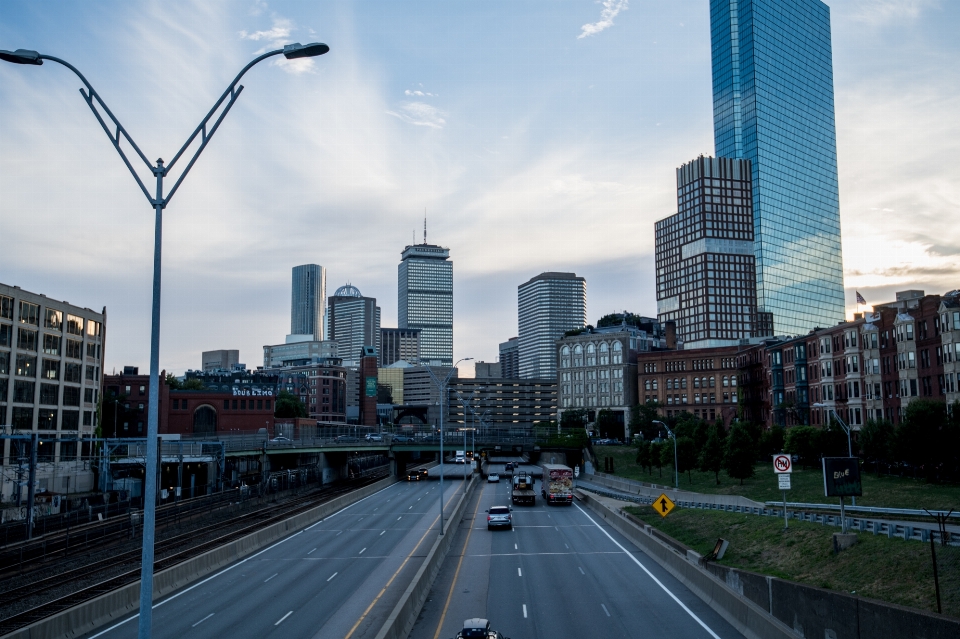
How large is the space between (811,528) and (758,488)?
38.4 meters

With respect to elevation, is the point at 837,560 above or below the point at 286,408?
below

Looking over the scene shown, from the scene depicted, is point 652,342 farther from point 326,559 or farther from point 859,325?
point 326,559

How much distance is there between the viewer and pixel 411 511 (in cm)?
6969

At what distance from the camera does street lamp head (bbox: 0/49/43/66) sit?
46.9ft

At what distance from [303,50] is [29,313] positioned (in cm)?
8187

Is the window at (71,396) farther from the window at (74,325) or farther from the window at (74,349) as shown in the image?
the window at (74,325)

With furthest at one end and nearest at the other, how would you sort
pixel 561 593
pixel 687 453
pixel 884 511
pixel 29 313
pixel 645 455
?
pixel 645 455, pixel 687 453, pixel 29 313, pixel 884 511, pixel 561 593

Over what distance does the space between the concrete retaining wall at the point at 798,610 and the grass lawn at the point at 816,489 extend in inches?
848

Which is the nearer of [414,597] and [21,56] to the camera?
[21,56]

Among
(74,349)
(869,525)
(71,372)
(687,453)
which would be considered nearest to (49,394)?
(71,372)

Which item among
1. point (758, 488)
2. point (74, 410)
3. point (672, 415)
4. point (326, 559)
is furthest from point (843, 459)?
point (672, 415)

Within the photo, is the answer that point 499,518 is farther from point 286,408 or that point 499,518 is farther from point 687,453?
point 286,408

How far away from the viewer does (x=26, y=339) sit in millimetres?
82875

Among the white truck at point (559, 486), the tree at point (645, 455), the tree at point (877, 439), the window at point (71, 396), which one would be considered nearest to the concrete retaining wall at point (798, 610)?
the tree at point (877, 439)
